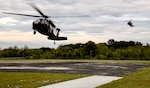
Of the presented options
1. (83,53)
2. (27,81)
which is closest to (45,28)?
(27,81)

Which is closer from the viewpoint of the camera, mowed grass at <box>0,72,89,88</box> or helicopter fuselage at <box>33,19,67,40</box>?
mowed grass at <box>0,72,89,88</box>

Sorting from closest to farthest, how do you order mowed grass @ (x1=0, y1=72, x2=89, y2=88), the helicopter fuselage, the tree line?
mowed grass @ (x1=0, y1=72, x2=89, y2=88), the helicopter fuselage, the tree line

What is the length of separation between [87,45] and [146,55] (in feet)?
57.9

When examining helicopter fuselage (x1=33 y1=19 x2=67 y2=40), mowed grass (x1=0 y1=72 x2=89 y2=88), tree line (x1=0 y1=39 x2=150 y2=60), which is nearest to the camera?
mowed grass (x1=0 y1=72 x2=89 y2=88)

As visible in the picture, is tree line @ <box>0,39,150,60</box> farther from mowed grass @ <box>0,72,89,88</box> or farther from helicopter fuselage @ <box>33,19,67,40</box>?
mowed grass @ <box>0,72,89,88</box>

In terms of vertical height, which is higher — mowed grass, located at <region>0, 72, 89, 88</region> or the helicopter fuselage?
the helicopter fuselage

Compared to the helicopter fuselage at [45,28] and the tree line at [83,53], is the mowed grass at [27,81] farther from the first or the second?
the tree line at [83,53]

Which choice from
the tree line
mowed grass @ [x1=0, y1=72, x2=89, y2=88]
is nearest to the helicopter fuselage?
mowed grass @ [x1=0, y1=72, x2=89, y2=88]

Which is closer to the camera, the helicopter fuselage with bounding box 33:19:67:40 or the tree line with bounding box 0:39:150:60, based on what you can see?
the helicopter fuselage with bounding box 33:19:67:40

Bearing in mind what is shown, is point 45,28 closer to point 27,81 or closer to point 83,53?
point 27,81

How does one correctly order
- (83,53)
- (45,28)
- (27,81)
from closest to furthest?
(27,81), (45,28), (83,53)

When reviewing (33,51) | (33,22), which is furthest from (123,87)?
(33,51)

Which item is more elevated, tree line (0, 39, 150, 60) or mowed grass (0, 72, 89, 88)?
tree line (0, 39, 150, 60)

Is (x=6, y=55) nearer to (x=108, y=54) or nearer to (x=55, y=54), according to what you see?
(x=55, y=54)
